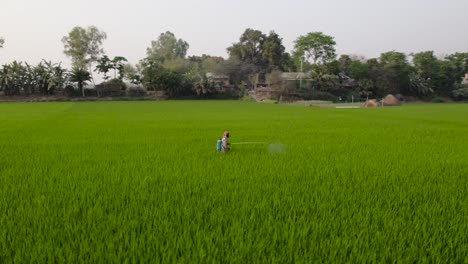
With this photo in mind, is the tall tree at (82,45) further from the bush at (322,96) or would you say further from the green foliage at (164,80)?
the bush at (322,96)

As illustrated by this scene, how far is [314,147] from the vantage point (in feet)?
22.4

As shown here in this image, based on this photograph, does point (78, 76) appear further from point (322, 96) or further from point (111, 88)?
point (322, 96)

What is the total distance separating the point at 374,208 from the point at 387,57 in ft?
175

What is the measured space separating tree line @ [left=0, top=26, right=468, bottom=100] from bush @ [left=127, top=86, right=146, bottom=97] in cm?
34

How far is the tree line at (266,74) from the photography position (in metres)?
41.7

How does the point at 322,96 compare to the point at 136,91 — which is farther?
the point at 136,91

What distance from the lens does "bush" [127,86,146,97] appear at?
4525 cm

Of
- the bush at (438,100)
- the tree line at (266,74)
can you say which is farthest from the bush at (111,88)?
the bush at (438,100)

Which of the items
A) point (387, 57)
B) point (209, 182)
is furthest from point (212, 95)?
point (209, 182)

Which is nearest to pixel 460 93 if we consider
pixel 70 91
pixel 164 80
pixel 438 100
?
pixel 438 100

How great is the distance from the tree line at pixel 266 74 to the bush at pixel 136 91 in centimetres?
34

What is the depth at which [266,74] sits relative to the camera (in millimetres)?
48469

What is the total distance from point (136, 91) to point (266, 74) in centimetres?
1759

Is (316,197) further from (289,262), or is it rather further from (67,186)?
(67,186)
